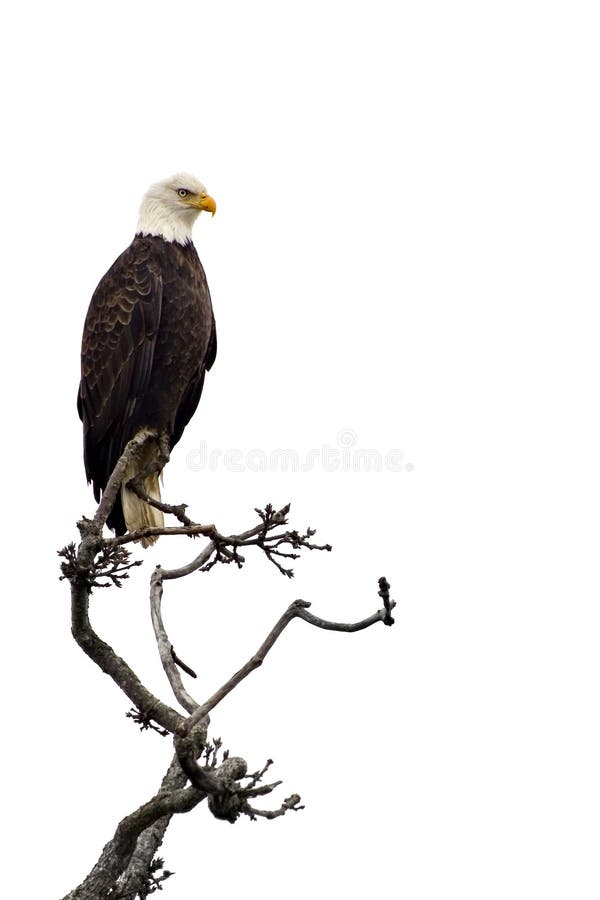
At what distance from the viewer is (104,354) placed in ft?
26.0

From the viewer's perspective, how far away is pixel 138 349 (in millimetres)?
7809

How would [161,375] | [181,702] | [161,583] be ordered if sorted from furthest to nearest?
[161,375]
[161,583]
[181,702]

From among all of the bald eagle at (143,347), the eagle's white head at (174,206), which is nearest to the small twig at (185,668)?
the bald eagle at (143,347)

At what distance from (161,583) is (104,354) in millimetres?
2267

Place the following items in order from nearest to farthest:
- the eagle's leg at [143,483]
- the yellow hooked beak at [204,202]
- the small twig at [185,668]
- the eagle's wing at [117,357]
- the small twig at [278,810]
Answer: the small twig at [278,810] → the small twig at [185,668] → the eagle's wing at [117,357] → the eagle's leg at [143,483] → the yellow hooked beak at [204,202]

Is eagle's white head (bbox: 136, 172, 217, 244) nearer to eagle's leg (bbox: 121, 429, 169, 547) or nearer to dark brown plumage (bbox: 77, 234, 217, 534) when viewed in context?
Answer: dark brown plumage (bbox: 77, 234, 217, 534)

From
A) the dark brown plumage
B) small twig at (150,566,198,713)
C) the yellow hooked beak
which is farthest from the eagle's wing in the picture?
small twig at (150,566,198,713)

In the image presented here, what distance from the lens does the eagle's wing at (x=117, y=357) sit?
7.80m

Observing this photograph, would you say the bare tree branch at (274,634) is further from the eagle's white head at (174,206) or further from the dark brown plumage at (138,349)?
the eagle's white head at (174,206)

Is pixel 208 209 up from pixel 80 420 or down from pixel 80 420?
up

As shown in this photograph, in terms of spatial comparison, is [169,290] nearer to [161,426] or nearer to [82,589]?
[161,426]

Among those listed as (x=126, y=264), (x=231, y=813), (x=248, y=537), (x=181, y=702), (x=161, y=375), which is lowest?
(x=231, y=813)

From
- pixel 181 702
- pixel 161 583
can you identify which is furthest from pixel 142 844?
pixel 161 583

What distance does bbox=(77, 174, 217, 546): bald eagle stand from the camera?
7.82 meters
